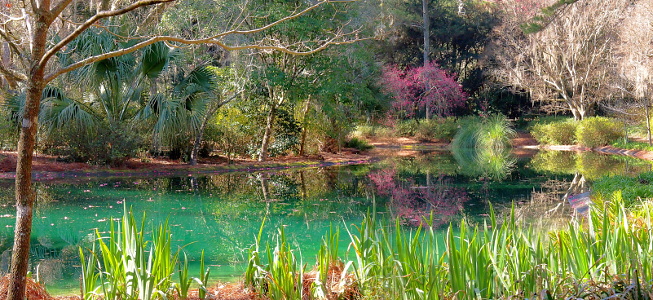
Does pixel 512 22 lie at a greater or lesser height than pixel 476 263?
greater

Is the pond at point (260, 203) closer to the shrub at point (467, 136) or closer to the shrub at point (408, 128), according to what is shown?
the shrub at point (467, 136)

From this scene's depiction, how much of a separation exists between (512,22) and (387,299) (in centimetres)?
2796

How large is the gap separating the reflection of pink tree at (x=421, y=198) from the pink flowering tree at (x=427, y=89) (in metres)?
16.0

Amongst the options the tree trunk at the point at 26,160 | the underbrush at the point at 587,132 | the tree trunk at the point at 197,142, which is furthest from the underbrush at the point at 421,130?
the tree trunk at the point at 26,160

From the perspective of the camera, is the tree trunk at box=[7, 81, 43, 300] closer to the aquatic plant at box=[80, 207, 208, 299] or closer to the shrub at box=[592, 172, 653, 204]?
the aquatic plant at box=[80, 207, 208, 299]

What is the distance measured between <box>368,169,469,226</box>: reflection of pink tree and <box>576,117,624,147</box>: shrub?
13.0 metres

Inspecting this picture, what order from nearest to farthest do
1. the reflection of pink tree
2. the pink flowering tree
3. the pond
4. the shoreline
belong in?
1. the pond
2. the reflection of pink tree
3. the shoreline
4. the pink flowering tree

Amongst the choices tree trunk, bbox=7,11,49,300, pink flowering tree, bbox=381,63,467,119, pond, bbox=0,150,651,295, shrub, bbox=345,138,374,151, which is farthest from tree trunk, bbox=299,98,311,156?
tree trunk, bbox=7,11,49,300

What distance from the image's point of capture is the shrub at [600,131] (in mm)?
24141

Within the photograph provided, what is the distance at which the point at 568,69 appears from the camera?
2661 centimetres

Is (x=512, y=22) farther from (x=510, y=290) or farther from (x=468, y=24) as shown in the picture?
(x=510, y=290)

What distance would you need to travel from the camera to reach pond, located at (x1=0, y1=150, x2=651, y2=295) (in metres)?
6.55

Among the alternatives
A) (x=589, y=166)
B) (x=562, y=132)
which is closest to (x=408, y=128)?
(x=562, y=132)

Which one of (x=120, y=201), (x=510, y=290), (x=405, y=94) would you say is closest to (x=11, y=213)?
(x=120, y=201)
